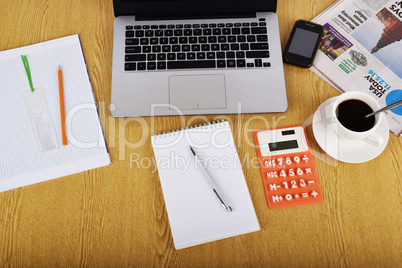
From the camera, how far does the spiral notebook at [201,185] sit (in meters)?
0.60

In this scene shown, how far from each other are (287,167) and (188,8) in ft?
1.39

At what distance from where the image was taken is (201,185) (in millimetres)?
622

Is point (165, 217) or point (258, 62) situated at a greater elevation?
point (258, 62)

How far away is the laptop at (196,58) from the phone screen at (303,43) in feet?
0.14

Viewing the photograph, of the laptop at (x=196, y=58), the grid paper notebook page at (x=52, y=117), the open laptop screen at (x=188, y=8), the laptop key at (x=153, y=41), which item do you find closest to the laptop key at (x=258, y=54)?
the laptop at (x=196, y=58)

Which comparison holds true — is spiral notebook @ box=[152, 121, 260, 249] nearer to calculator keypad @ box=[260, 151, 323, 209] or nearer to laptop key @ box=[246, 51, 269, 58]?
calculator keypad @ box=[260, 151, 323, 209]

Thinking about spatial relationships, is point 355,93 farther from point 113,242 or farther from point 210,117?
point 113,242

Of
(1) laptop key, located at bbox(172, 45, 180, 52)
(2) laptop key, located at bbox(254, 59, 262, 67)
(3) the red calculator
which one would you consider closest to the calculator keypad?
(3) the red calculator

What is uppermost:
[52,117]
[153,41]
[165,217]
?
[153,41]

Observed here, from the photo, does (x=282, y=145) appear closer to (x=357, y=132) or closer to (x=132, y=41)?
(x=357, y=132)

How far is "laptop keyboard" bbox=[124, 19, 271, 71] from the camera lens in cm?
69

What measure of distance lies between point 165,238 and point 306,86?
1.48 feet

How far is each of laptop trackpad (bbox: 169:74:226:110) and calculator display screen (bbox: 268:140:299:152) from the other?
0.44 feet

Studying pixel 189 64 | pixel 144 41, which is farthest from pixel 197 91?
pixel 144 41
